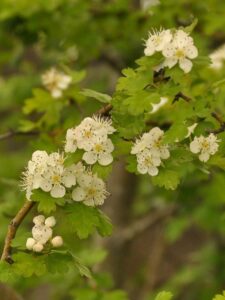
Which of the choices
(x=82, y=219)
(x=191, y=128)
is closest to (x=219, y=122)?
(x=191, y=128)

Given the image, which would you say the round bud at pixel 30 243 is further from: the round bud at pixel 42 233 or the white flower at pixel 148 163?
the white flower at pixel 148 163

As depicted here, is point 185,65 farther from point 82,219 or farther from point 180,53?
point 82,219

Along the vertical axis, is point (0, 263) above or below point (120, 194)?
below

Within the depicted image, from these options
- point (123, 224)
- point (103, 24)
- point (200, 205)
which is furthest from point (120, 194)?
point (103, 24)

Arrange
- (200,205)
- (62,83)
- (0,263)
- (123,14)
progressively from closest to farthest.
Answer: (0,263) → (62,83) → (123,14) → (200,205)

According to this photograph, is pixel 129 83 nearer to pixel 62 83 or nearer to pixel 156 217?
pixel 62 83
